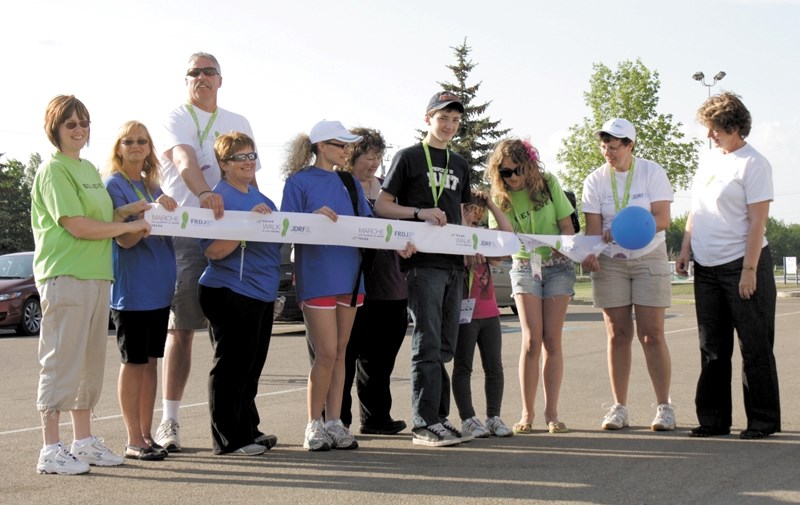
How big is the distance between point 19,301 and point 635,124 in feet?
118

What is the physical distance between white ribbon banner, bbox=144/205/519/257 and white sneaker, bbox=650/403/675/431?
67.4 inches

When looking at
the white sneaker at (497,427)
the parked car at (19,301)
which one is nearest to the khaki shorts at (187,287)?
the white sneaker at (497,427)

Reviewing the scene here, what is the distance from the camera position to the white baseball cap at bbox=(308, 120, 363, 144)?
266 inches

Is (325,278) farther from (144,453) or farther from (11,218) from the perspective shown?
(11,218)

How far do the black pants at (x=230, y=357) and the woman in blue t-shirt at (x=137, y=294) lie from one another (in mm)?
308

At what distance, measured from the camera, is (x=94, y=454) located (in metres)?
6.10

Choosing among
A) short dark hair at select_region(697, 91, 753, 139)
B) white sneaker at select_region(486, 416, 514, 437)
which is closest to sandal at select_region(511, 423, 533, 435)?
white sneaker at select_region(486, 416, 514, 437)

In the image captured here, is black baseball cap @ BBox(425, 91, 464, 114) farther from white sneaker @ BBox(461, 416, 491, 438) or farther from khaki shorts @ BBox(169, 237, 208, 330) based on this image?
white sneaker @ BBox(461, 416, 491, 438)

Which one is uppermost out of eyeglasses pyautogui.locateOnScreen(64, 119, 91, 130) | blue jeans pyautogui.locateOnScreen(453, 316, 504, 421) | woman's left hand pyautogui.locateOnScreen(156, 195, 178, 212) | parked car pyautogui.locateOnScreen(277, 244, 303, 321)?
eyeglasses pyautogui.locateOnScreen(64, 119, 91, 130)

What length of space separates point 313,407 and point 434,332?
961 mm

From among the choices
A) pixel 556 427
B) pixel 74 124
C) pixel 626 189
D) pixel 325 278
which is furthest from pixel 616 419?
pixel 74 124

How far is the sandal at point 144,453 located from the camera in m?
6.35

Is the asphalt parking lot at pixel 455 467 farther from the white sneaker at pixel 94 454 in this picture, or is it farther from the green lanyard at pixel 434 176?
the green lanyard at pixel 434 176

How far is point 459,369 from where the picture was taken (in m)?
7.45
